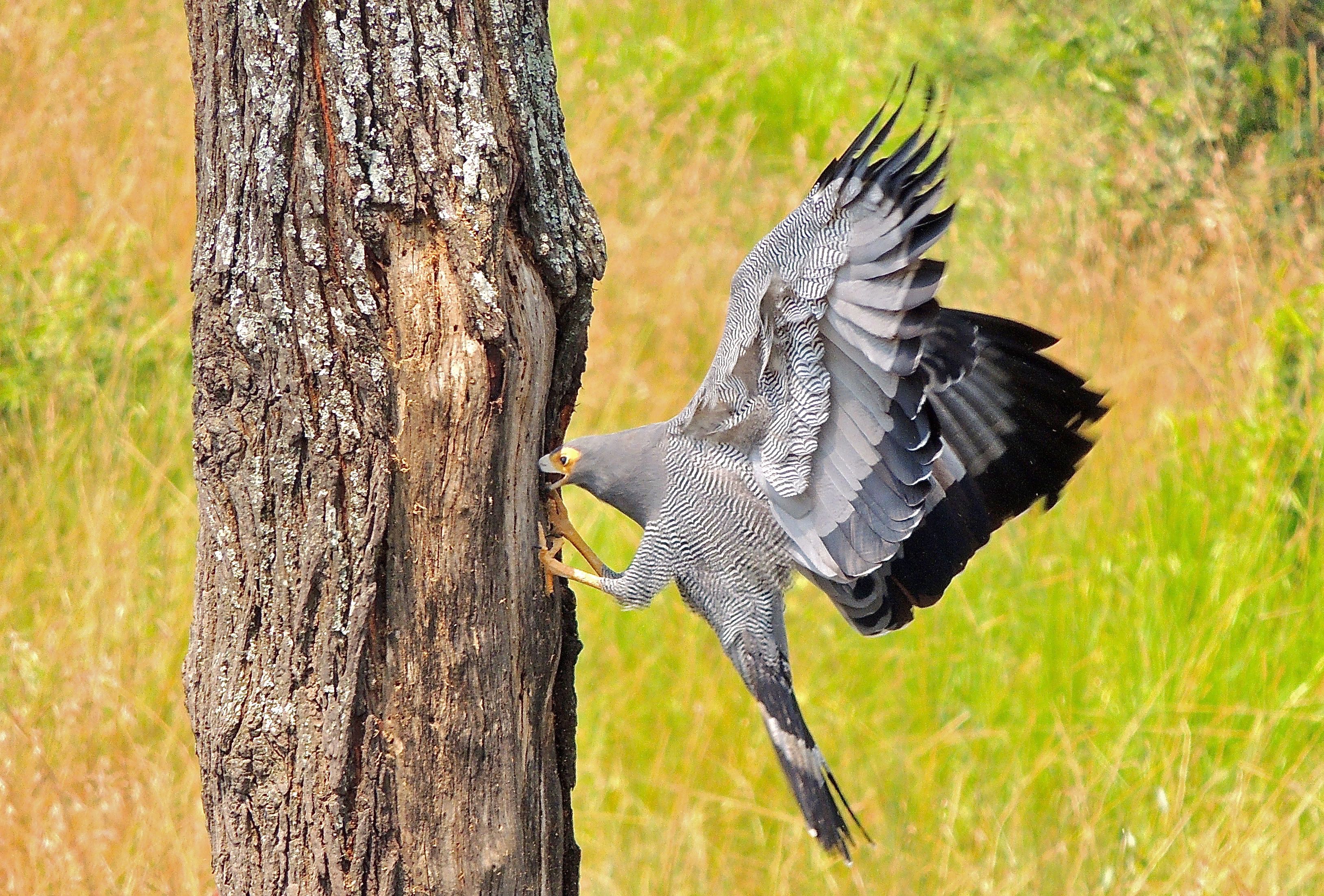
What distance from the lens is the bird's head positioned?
247 centimetres

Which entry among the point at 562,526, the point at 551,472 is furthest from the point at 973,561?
the point at 551,472

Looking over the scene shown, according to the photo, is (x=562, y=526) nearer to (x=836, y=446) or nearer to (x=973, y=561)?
(x=836, y=446)

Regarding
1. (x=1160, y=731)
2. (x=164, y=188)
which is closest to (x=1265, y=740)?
(x=1160, y=731)

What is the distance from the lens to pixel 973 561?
4.43 m

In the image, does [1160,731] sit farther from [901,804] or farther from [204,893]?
[204,893]

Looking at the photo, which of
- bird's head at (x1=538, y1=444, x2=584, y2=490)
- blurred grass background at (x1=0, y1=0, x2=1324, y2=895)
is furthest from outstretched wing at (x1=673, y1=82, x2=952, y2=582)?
blurred grass background at (x1=0, y1=0, x2=1324, y2=895)

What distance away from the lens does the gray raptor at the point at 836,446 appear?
2.30 m

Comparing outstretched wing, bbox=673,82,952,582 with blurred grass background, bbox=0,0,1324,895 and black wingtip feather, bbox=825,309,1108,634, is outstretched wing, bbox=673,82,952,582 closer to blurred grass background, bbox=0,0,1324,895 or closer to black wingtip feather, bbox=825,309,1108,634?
black wingtip feather, bbox=825,309,1108,634

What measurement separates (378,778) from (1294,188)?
15.3 feet

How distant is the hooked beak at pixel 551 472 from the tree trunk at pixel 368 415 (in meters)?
0.20

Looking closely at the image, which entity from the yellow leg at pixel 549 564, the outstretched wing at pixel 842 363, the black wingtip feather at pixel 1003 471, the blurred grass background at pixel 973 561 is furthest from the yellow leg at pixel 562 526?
Answer: the blurred grass background at pixel 973 561

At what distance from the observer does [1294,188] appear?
5.22 metres

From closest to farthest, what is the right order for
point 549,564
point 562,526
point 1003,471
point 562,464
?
point 549,564 < point 562,464 < point 562,526 < point 1003,471

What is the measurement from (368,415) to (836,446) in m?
1.00
